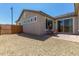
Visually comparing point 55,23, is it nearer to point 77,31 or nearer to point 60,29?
point 60,29

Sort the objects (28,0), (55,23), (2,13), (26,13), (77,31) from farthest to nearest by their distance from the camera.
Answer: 1. (55,23)
2. (26,13)
3. (77,31)
4. (2,13)
5. (28,0)

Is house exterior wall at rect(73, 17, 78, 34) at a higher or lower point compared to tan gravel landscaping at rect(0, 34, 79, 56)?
higher

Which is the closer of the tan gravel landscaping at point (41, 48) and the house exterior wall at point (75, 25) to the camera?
the tan gravel landscaping at point (41, 48)

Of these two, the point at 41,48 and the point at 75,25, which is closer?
the point at 41,48

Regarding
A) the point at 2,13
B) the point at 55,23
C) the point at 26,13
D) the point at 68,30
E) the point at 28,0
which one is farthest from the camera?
the point at 55,23

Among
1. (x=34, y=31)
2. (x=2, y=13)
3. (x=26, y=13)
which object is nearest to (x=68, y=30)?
(x=34, y=31)

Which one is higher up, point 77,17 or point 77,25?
point 77,17

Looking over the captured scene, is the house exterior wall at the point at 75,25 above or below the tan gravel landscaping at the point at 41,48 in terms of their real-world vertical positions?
above

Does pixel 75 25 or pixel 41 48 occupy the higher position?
pixel 75 25

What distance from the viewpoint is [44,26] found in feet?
47.3

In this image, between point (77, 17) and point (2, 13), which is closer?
point (2, 13)

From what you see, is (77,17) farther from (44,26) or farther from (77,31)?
(44,26)

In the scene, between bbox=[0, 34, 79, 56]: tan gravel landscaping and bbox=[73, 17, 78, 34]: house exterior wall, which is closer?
bbox=[0, 34, 79, 56]: tan gravel landscaping

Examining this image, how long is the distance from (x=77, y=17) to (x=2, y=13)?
793 centimetres
